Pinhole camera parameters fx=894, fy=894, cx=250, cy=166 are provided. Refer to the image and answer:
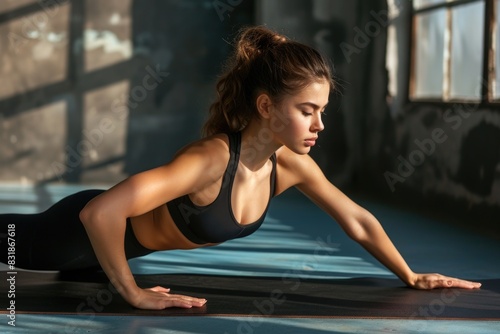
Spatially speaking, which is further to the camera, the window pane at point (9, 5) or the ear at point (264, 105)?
the window pane at point (9, 5)

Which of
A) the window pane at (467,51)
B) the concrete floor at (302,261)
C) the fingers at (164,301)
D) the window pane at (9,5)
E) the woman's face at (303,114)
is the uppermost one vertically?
the window pane at (9,5)

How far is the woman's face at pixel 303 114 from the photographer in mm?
2582

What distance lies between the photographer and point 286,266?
3.69 meters

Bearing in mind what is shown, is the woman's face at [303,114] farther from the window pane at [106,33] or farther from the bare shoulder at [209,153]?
the window pane at [106,33]

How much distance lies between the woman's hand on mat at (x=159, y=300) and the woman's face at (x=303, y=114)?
557mm

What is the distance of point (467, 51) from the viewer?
17.3ft

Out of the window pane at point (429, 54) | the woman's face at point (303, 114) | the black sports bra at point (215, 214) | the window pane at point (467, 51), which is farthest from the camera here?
the window pane at point (429, 54)

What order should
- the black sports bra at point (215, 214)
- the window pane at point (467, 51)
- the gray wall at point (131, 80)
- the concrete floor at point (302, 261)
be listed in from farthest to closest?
the gray wall at point (131, 80)
the window pane at point (467, 51)
the black sports bra at point (215, 214)
the concrete floor at point (302, 261)

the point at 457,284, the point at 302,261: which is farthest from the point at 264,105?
the point at 302,261

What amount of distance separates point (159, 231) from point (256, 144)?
43cm

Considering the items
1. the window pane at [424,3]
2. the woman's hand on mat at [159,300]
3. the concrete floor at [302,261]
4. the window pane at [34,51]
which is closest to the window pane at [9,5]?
the window pane at [34,51]

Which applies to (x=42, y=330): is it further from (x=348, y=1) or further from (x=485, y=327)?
(x=348, y=1)

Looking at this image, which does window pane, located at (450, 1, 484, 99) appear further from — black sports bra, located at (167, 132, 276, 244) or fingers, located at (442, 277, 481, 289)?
black sports bra, located at (167, 132, 276, 244)

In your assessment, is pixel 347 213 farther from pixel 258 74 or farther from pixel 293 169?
pixel 258 74
